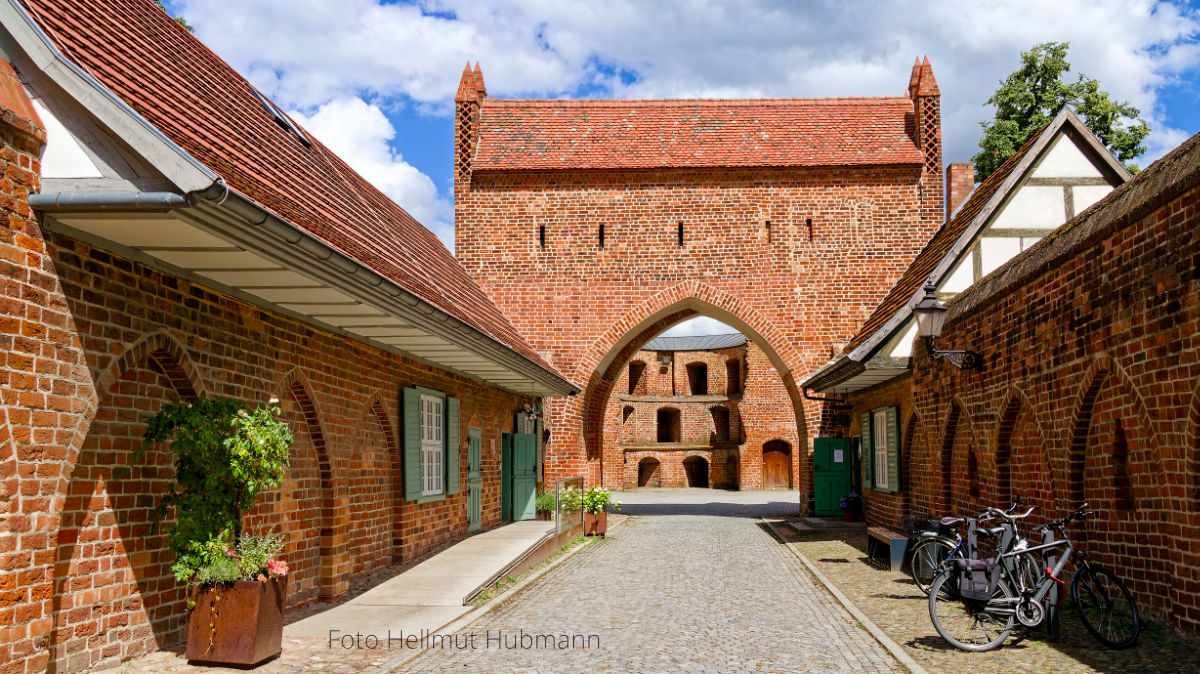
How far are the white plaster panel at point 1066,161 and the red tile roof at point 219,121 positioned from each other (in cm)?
812

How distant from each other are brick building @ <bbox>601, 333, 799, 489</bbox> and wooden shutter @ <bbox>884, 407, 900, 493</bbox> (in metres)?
25.5

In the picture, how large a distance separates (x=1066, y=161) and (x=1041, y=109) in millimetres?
15750

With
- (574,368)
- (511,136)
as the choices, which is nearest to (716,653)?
(574,368)

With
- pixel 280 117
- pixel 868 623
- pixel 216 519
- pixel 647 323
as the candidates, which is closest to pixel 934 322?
pixel 868 623

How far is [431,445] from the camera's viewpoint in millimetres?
13523

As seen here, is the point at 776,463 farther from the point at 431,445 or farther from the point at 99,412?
the point at 99,412

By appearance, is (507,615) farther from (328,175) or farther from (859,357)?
(859,357)

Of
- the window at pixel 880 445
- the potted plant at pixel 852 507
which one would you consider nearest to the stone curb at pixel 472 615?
the window at pixel 880 445

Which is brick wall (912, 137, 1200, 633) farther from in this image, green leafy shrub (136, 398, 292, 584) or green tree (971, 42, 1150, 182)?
green tree (971, 42, 1150, 182)

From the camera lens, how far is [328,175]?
39.5 feet

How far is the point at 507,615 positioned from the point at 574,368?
522 inches

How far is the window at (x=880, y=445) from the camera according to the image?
16.4 m

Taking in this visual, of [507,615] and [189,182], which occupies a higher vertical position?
[189,182]

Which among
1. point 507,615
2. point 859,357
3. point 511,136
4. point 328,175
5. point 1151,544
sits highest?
point 511,136
